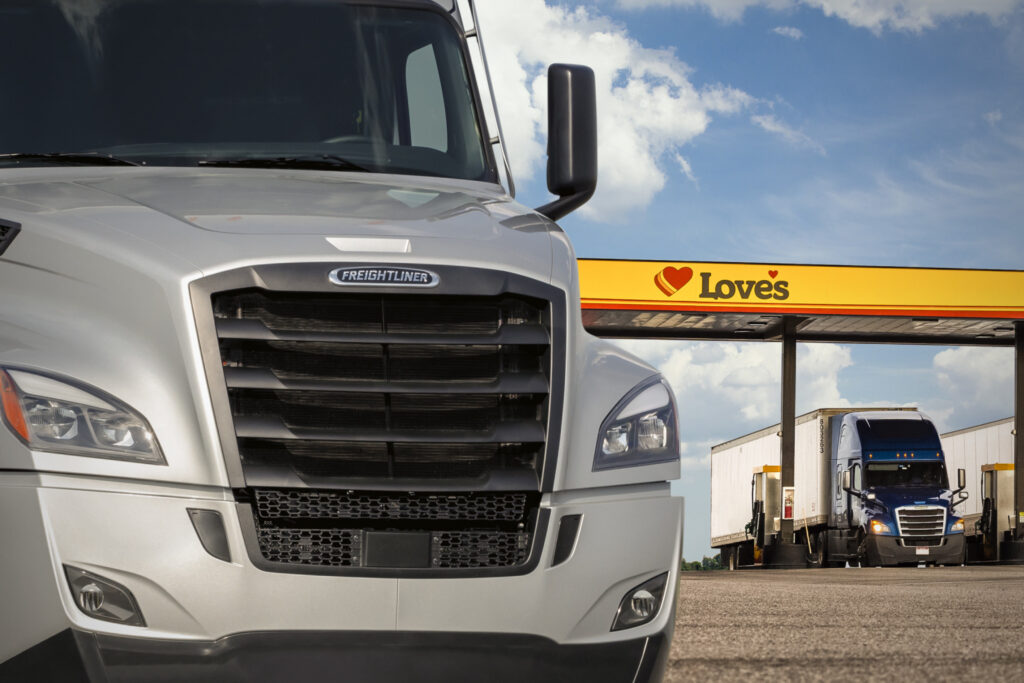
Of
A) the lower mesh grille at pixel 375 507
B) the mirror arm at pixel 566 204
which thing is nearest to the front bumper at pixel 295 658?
the lower mesh grille at pixel 375 507

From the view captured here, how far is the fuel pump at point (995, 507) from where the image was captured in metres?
30.5

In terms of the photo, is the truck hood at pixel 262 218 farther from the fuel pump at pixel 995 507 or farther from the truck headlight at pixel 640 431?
the fuel pump at pixel 995 507

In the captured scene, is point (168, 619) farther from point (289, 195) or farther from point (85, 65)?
point (85, 65)

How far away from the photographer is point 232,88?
17.0 feet

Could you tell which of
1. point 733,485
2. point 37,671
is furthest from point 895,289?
point 37,671

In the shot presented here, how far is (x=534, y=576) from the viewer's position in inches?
139

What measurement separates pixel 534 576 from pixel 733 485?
34217 millimetres

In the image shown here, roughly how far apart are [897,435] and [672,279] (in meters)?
6.10

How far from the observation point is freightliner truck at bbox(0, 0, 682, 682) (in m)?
3.32

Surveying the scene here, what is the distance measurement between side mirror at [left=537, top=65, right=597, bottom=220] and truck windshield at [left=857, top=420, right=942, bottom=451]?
74.4 ft

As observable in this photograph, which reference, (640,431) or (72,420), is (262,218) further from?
(640,431)

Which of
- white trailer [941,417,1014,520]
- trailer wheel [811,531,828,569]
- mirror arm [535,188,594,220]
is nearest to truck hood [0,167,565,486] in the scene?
mirror arm [535,188,594,220]

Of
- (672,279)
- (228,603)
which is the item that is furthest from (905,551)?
(228,603)

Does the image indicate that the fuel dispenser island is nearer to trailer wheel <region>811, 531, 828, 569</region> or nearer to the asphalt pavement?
trailer wheel <region>811, 531, 828, 569</region>
